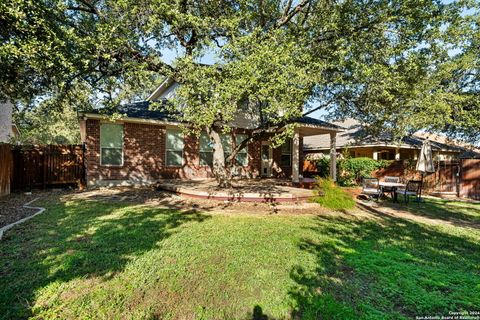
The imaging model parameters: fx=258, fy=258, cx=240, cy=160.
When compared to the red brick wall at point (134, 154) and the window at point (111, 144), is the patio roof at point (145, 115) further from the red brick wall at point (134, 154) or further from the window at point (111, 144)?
the window at point (111, 144)

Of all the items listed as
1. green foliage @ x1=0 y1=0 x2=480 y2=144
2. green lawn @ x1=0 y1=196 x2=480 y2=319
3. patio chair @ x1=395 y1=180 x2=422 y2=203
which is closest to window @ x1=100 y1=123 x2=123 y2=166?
green foliage @ x1=0 y1=0 x2=480 y2=144

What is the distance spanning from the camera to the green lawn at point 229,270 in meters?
3.02

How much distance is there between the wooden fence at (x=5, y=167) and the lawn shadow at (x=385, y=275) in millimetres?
10626

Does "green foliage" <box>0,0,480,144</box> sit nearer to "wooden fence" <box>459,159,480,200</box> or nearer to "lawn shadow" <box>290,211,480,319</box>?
"lawn shadow" <box>290,211,480,319</box>

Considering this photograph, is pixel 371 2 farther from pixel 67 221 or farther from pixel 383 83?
pixel 67 221

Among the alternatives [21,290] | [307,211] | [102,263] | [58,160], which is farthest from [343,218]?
[58,160]

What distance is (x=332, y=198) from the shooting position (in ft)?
28.3

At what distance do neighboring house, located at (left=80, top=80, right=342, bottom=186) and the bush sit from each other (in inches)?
177

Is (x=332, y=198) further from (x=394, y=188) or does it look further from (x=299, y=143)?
(x=299, y=143)

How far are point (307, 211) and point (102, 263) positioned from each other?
589cm

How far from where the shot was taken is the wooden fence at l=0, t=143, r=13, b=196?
9.17m

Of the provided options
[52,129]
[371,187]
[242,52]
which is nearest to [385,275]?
[242,52]

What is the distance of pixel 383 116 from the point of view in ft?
31.9

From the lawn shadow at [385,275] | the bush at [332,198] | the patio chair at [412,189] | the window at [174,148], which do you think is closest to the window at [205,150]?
the window at [174,148]
